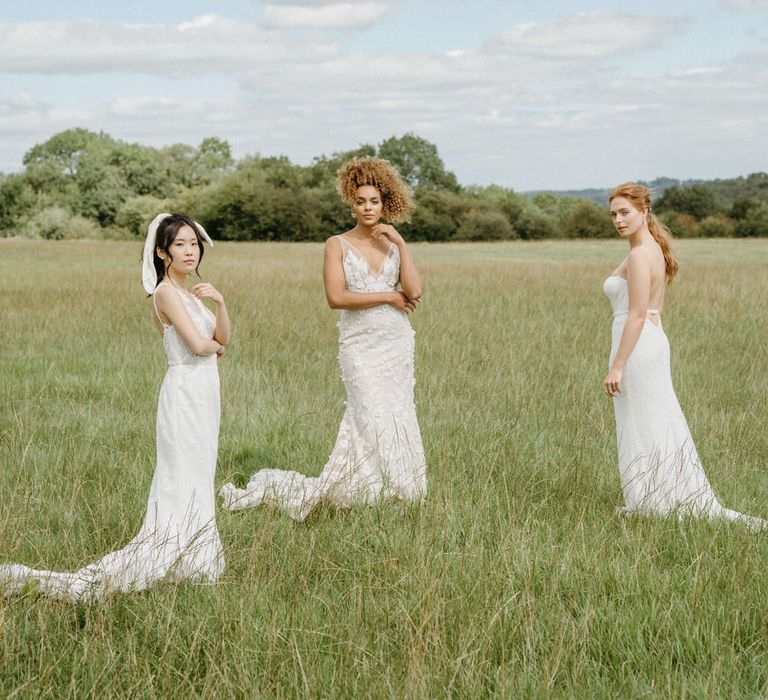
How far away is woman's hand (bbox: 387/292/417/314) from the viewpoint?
Answer: 5426 millimetres

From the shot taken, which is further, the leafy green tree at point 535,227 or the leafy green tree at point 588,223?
the leafy green tree at point 535,227

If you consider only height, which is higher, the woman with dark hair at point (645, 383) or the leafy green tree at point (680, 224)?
the leafy green tree at point (680, 224)

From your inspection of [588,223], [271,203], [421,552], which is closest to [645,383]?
[421,552]

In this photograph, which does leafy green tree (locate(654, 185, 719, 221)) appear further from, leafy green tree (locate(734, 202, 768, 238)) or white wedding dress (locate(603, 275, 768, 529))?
white wedding dress (locate(603, 275, 768, 529))

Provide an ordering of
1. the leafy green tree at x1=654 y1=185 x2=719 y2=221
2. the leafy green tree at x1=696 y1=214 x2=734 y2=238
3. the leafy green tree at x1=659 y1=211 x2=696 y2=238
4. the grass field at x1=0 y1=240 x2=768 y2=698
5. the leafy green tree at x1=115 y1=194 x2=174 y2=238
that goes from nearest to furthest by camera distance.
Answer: the grass field at x1=0 y1=240 x2=768 y2=698 < the leafy green tree at x1=115 y1=194 x2=174 y2=238 < the leafy green tree at x1=696 y1=214 x2=734 y2=238 < the leafy green tree at x1=659 y1=211 x2=696 y2=238 < the leafy green tree at x1=654 y1=185 x2=719 y2=221

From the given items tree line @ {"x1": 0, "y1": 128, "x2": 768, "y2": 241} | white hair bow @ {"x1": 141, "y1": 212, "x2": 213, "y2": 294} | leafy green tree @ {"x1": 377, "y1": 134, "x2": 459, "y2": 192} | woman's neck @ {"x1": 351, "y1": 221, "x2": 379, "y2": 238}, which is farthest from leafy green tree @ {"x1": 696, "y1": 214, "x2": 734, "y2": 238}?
white hair bow @ {"x1": 141, "y1": 212, "x2": 213, "y2": 294}

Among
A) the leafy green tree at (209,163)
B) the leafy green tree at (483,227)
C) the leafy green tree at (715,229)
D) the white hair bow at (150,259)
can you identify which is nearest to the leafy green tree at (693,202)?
the leafy green tree at (715,229)

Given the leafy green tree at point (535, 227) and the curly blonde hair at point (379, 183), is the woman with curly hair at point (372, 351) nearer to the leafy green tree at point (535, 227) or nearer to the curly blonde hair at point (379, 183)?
the curly blonde hair at point (379, 183)

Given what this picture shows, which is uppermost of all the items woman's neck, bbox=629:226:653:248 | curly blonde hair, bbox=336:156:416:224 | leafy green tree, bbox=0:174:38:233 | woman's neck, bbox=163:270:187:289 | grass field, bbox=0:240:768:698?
leafy green tree, bbox=0:174:38:233

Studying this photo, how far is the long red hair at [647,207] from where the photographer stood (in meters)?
5.17

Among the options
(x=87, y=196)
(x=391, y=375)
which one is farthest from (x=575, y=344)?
(x=87, y=196)

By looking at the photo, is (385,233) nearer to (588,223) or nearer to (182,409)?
(182,409)

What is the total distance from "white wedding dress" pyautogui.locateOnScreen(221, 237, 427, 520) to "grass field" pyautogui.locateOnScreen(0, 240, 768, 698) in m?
0.21

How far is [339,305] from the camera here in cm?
536
